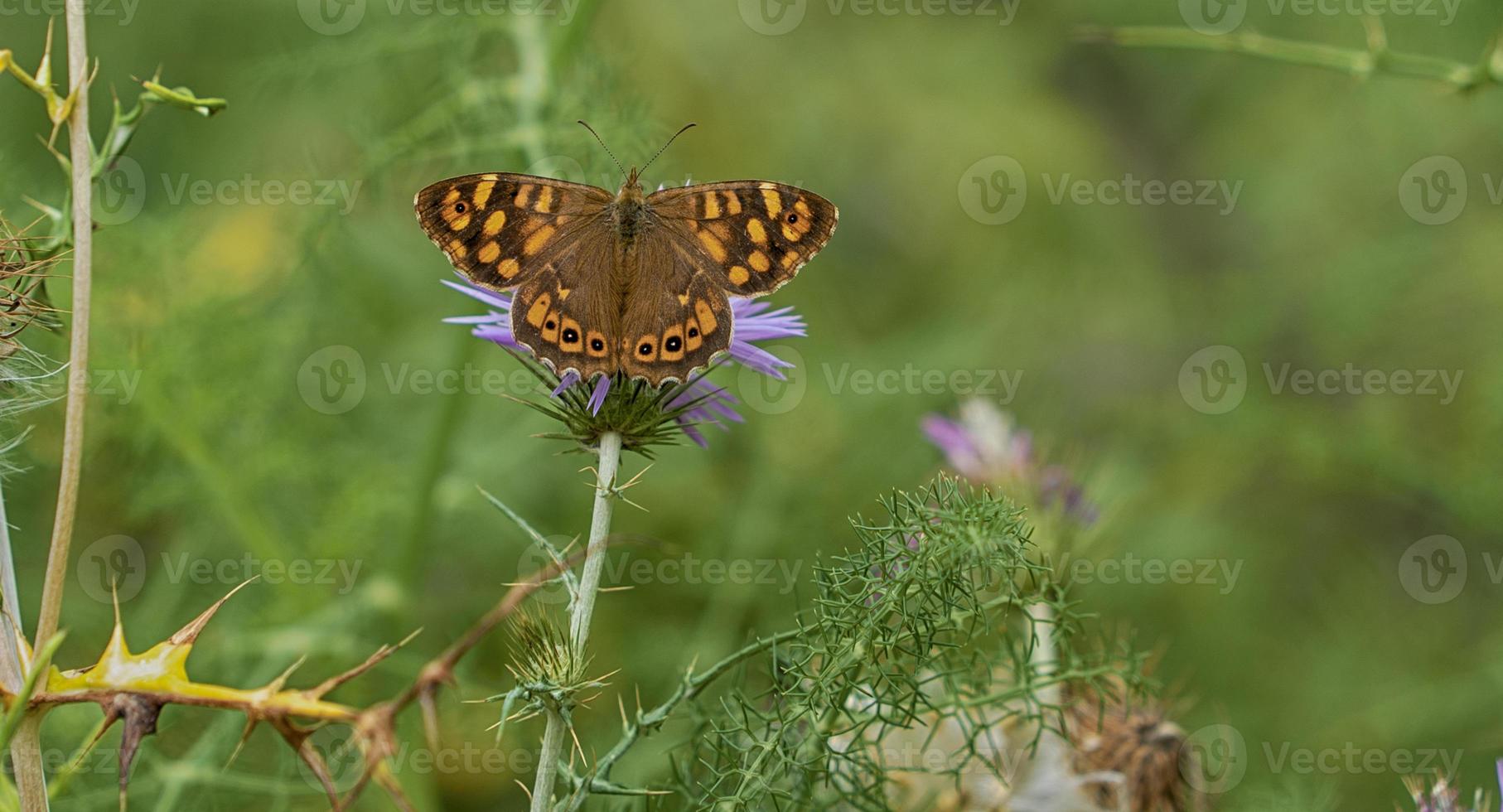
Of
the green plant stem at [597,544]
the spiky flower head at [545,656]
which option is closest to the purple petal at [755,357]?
the green plant stem at [597,544]

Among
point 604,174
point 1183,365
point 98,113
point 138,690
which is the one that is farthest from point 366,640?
point 1183,365

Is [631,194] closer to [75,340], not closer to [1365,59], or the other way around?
[75,340]

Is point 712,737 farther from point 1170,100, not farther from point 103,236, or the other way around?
point 1170,100

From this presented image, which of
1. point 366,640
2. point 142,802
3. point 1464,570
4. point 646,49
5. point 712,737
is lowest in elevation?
point 142,802

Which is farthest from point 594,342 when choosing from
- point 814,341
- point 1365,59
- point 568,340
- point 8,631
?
point 814,341

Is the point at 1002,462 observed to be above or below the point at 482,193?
below
